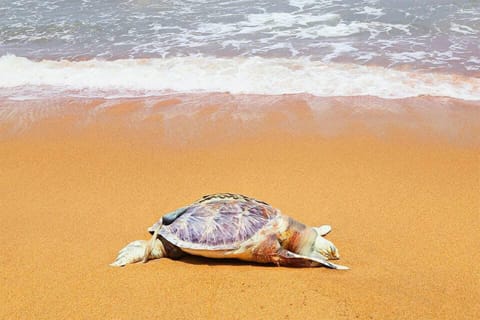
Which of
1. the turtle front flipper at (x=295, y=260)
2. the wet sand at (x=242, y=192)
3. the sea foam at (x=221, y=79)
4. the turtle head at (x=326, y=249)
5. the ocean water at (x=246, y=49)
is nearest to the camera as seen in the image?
the wet sand at (x=242, y=192)

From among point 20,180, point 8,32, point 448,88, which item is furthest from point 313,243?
point 8,32

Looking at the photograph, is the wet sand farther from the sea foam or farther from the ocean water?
the ocean water

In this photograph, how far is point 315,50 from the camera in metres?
8.88

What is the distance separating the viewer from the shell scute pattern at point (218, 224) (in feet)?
10.8

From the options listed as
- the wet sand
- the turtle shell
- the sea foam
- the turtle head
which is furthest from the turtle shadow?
the sea foam

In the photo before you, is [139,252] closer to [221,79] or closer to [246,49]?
[221,79]

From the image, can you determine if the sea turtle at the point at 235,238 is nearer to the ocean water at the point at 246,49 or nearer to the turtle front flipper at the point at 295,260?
the turtle front flipper at the point at 295,260

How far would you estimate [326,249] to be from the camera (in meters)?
3.39

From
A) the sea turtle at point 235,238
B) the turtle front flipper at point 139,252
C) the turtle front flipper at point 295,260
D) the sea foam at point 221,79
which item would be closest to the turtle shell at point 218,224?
the sea turtle at point 235,238

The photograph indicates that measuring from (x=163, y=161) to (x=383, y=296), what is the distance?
10.4ft

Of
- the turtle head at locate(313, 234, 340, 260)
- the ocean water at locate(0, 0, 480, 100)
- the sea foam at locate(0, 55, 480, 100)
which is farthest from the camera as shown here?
the ocean water at locate(0, 0, 480, 100)

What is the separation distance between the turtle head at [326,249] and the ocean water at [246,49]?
12.9 ft

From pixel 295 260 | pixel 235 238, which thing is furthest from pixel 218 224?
pixel 295 260

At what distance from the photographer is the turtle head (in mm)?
3387
